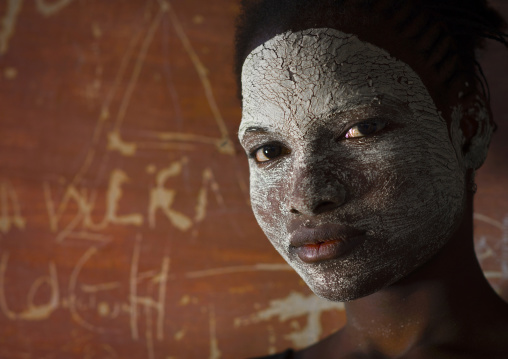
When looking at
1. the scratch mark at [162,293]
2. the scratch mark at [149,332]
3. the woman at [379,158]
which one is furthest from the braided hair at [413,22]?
the scratch mark at [149,332]

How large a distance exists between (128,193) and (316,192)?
2.17 feet

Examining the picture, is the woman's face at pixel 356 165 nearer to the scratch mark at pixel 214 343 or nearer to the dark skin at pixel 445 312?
the dark skin at pixel 445 312

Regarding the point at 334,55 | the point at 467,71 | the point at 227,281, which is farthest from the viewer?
the point at 227,281

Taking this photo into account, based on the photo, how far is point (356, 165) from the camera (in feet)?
2.36

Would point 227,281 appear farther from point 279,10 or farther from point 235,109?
→ point 279,10

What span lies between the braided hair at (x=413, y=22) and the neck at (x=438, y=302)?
26cm

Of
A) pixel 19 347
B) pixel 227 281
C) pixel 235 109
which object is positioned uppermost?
pixel 235 109

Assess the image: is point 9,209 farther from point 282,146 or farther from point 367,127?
point 367,127

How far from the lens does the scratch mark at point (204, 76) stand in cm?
122

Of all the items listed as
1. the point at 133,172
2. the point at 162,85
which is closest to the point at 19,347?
the point at 133,172

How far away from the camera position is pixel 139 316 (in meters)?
1.21

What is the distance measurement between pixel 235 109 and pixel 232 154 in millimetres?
111

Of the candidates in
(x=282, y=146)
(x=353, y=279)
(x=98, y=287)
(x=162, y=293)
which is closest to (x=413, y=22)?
(x=282, y=146)

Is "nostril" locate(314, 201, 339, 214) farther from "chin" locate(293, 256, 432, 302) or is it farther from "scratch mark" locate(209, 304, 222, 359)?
"scratch mark" locate(209, 304, 222, 359)
